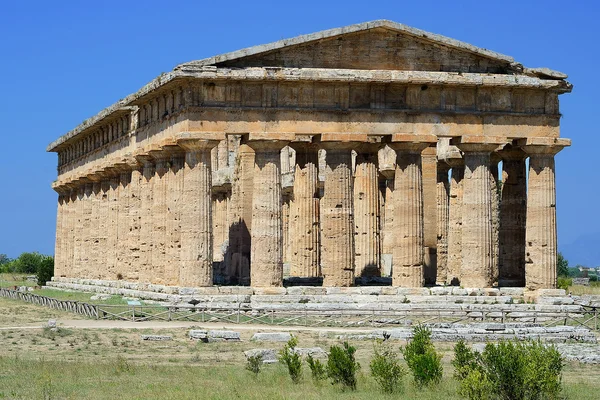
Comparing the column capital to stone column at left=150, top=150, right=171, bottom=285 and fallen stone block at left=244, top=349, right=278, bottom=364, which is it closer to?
stone column at left=150, top=150, right=171, bottom=285

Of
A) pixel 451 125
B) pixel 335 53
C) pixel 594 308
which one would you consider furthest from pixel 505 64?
pixel 594 308

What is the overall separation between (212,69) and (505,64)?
38.2ft

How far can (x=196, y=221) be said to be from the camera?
4572 centimetres

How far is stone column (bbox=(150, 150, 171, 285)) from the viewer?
164 ft

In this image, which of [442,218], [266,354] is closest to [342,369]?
[266,354]

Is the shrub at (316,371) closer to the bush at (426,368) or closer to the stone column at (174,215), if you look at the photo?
the bush at (426,368)

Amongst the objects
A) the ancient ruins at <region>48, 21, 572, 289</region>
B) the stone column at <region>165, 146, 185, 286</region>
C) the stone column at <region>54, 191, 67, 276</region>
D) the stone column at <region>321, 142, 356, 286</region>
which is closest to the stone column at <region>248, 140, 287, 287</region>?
the ancient ruins at <region>48, 21, 572, 289</region>

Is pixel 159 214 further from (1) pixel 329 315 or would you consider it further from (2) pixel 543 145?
(2) pixel 543 145

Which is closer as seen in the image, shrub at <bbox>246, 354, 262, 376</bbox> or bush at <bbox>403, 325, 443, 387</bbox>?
bush at <bbox>403, 325, 443, 387</bbox>

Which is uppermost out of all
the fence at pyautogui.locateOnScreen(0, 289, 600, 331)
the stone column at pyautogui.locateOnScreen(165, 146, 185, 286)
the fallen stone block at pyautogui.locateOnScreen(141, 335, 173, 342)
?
the stone column at pyautogui.locateOnScreen(165, 146, 185, 286)

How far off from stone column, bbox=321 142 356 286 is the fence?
2795 millimetres

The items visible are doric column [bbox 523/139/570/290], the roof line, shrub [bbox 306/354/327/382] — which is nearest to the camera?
shrub [bbox 306/354/327/382]

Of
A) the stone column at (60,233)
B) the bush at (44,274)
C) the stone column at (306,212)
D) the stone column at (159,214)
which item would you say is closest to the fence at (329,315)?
the stone column at (159,214)

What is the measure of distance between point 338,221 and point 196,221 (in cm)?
533
